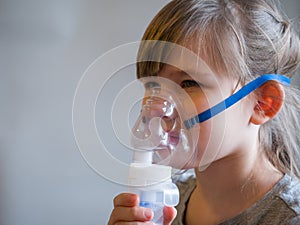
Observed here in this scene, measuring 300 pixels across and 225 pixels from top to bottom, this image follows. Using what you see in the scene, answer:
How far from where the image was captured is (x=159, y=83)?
658 millimetres

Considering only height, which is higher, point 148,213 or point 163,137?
point 163,137

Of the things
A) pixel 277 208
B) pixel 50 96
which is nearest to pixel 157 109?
pixel 277 208

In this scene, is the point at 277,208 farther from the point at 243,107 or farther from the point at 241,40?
the point at 241,40

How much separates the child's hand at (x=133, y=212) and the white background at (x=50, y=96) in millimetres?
939

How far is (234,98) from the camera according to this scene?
724 mm

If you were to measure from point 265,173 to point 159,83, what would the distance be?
0.29 metres

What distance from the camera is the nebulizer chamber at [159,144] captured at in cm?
57

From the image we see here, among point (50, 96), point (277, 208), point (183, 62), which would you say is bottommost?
point (277, 208)

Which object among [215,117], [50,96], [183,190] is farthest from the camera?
[50,96]

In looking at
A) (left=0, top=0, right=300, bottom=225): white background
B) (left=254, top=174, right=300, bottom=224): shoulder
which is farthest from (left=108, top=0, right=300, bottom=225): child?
(left=0, top=0, right=300, bottom=225): white background

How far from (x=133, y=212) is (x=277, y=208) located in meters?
0.28

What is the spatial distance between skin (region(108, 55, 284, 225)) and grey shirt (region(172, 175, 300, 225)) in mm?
16

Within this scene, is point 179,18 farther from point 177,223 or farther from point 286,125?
point 177,223

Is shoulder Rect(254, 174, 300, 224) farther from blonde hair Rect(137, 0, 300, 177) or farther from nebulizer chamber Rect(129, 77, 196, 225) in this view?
nebulizer chamber Rect(129, 77, 196, 225)
